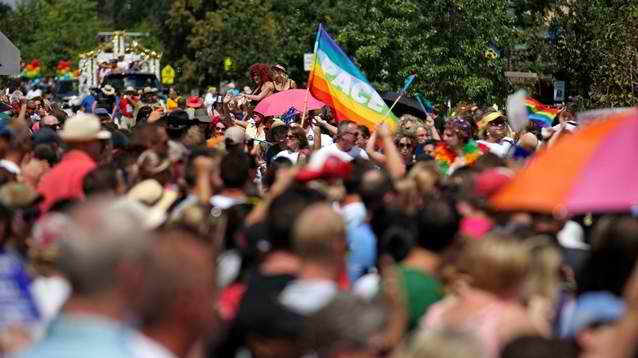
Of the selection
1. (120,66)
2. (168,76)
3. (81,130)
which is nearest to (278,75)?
(81,130)

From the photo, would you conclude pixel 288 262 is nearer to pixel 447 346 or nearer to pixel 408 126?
pixel 447 346

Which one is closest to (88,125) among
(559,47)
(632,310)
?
(632,310)

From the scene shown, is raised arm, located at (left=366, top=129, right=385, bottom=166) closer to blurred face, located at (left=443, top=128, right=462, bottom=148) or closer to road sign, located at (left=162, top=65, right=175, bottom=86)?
blurred face, located at (left=443, top=128, right=462, bottom=148)

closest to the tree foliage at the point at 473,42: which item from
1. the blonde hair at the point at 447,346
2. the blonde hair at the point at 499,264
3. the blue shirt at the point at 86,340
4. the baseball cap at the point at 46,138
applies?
the baseball cap at the point at 46,138

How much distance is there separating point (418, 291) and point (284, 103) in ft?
42.5

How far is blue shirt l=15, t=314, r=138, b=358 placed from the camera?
16.8 feet

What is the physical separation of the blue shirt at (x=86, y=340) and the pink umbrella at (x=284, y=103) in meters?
15.1

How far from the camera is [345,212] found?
9758 mm

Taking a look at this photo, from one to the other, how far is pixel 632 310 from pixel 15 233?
3724 mm

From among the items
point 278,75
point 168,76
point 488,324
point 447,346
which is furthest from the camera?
point 168,76

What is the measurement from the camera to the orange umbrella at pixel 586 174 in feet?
25.2

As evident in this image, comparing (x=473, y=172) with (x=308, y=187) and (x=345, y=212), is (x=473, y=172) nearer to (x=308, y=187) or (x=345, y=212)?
(x=345, y=212)

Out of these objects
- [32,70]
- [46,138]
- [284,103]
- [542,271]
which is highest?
[542,271]

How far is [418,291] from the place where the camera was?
25.1 ft
